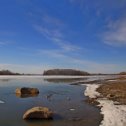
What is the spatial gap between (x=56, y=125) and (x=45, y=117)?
4.94 ft

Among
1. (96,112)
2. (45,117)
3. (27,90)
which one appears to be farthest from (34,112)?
(27,90)

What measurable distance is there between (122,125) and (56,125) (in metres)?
3.35

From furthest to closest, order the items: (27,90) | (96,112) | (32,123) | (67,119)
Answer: (27,90), (96,112), (67,119), (32,123)

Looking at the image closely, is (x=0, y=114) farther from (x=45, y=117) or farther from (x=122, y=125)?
(x=122, y=125)

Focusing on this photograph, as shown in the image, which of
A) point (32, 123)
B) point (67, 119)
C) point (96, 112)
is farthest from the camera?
point (96, 112)

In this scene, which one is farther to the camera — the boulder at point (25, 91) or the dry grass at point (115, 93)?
the boulder at point (25, 91)

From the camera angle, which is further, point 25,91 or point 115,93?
point 25,91

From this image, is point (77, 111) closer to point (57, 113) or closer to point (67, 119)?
point (57, 113)

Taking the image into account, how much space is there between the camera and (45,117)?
570 inches

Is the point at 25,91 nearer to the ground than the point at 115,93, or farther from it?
farther from it

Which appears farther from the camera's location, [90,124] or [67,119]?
[67,119]

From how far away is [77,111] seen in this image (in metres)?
17.1

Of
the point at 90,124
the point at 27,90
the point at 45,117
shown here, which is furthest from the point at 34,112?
the point at 27,90

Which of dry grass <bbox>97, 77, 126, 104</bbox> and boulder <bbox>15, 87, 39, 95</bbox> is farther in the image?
boulder <bbox>15, 87, 39, 95</bbox>
